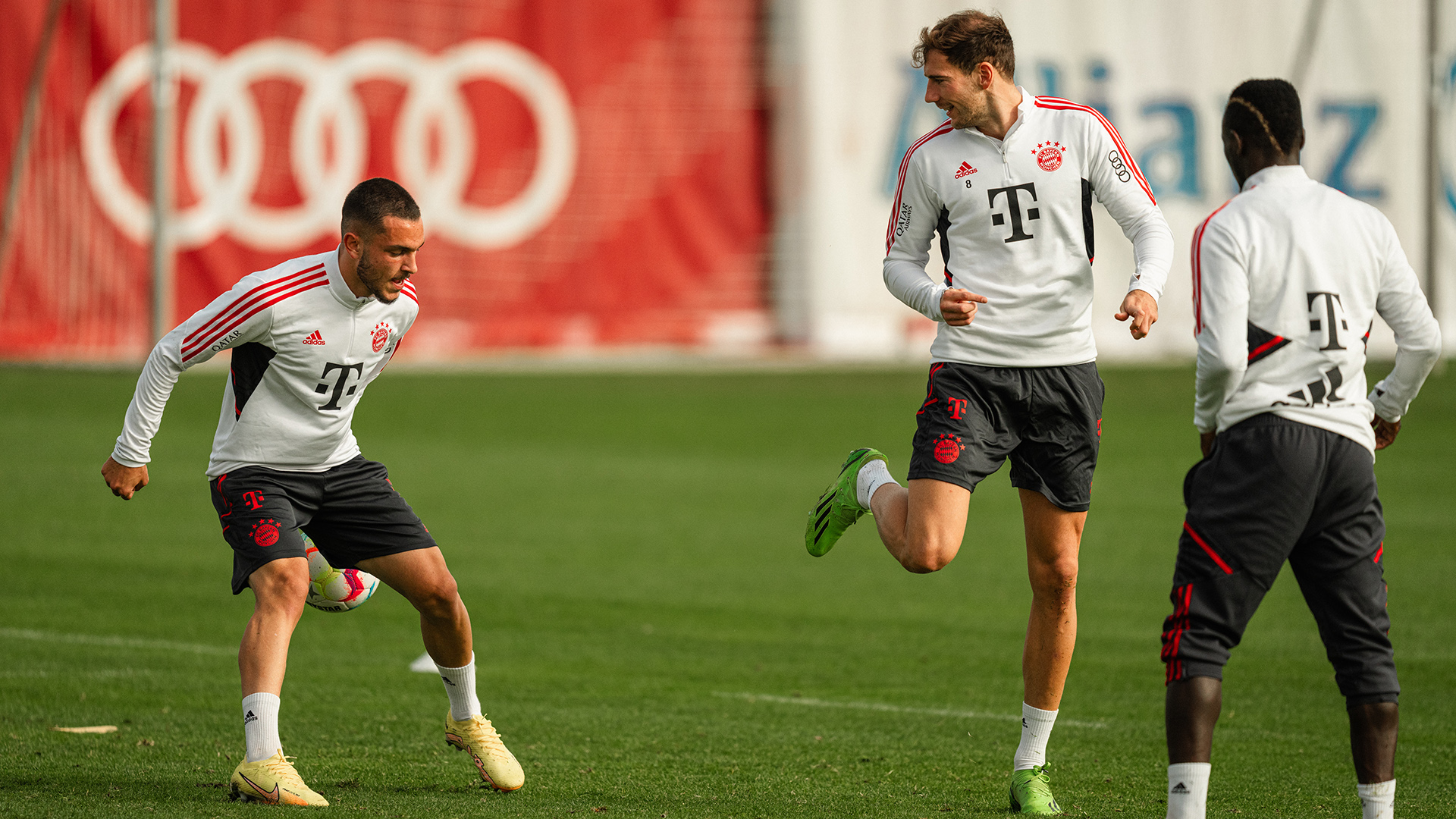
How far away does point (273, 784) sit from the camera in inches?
203

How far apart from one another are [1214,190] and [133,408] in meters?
24.4

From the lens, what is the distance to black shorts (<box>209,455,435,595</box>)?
211 inches

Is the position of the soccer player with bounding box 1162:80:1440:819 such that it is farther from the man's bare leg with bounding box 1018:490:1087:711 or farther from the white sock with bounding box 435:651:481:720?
the white sock with bounding box 435:651:481:720

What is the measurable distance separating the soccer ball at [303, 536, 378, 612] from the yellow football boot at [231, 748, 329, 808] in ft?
2.44

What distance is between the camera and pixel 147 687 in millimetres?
7277

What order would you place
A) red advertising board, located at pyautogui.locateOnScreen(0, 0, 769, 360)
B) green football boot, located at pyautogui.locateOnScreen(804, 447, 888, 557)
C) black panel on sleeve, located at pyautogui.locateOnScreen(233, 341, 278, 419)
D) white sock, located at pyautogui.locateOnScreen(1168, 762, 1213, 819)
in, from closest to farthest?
white sock, located at pyautogui.locateOnScreen(1168, 762, 1213, 819)
black panel on sleeve, located at pyautogui.locateOnScreen(233, 341, 278, 419)
green football boot, located at pyautogui.locateOnScreen(804, 447, 888, 557)
red advertising board, located at pyautogui.locateOnScreen(0, 0, 769, 360)

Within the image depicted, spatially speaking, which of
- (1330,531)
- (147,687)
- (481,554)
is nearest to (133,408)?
(147,687)

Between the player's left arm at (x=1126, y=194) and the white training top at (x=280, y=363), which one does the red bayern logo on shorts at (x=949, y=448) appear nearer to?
the player's left arm at (x=1126, y=194)

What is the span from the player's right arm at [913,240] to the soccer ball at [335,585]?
6.82 feet

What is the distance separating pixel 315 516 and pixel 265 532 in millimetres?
301

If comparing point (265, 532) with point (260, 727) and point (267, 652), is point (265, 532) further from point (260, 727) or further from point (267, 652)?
point (260, 727)

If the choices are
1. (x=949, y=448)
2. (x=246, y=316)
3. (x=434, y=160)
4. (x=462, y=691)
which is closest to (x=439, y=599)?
(x=462, y=691)

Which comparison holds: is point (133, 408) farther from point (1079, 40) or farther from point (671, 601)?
point (1079, 40)

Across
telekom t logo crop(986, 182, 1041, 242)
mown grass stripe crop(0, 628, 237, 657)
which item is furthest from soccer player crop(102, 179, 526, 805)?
mown grass stripe crop(0, 628, 237, 657)
